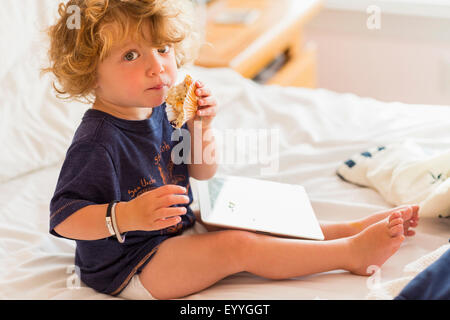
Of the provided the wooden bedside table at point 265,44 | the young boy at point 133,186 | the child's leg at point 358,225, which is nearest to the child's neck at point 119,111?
the young boy at point 133,186

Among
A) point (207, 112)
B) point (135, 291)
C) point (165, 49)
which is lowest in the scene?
point (135, 291)

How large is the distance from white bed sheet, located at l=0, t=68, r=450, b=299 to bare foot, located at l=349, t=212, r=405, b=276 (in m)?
0.02

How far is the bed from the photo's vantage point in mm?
888

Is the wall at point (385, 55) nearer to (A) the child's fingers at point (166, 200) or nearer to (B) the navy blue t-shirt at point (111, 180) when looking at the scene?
(B) the navy blue t-shirt at point (111, 180)

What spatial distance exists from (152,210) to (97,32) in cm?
28

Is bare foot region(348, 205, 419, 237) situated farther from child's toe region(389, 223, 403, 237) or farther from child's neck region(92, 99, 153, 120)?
child's neck region(92, 99, 153, 120)

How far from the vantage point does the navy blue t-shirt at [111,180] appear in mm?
834

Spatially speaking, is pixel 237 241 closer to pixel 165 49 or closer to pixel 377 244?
pixel 377 244

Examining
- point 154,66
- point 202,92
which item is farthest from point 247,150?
point 154,66

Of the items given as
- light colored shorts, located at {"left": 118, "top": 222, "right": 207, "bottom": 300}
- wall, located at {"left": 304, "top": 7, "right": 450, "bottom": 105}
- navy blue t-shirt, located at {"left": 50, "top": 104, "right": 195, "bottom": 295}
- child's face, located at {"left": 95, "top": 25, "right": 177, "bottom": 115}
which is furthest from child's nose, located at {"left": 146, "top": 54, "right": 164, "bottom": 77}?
wall, located at {"left": 304, "top": 7, "right": 450, "bottom": 105}

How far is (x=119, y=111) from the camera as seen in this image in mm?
929

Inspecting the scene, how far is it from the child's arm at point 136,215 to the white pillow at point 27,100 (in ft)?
1.31

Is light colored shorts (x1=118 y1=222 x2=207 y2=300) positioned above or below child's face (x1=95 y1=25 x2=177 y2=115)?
below
